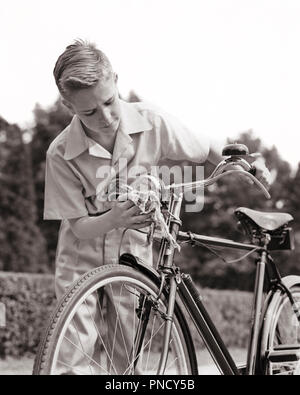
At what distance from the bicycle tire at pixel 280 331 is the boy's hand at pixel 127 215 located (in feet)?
2.71

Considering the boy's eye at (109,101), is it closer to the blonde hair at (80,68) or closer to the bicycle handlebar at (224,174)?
the blonde hair at (80,68)

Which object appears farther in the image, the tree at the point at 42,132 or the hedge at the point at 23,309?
the tree at the point at 42,132

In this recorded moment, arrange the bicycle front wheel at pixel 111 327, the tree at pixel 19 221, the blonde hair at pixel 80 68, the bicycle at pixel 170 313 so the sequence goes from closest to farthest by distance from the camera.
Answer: the bicycle front wheel at pixel 111 327 < the bicycle at pixel 170 313 < the blonde hair at pixel 80 68 < the tree at pixel 19 221

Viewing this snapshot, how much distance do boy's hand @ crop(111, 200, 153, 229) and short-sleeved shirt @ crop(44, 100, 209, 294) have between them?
26 centimetres

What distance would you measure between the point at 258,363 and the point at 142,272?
82cm

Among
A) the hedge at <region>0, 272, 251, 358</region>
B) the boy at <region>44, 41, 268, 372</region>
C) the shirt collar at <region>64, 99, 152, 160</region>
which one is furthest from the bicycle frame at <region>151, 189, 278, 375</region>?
the hedge at <region>0, 272, 251, 358</region>

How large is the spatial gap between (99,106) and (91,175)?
31cm

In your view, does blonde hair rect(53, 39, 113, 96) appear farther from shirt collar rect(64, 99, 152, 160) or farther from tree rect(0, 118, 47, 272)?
tree rect(0, 118, 47, 272)

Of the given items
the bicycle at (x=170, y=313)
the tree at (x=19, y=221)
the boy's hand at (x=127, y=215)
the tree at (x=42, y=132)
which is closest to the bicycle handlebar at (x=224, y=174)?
the bicycle at (x=170, y=313)

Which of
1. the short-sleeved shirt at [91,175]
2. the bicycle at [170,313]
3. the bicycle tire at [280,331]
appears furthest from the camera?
the bicycle tire at [280,331]

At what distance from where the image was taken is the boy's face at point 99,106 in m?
2.62

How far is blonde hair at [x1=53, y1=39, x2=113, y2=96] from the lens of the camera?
2615mm
